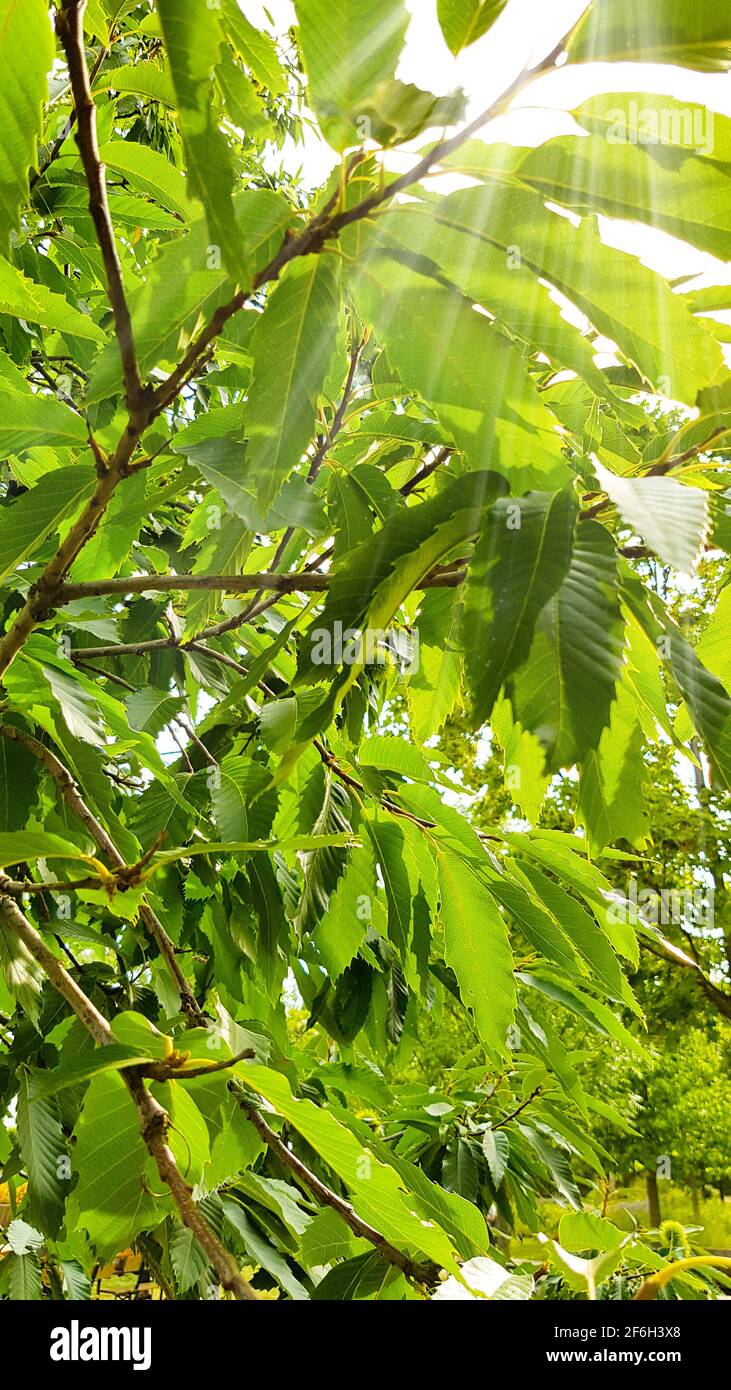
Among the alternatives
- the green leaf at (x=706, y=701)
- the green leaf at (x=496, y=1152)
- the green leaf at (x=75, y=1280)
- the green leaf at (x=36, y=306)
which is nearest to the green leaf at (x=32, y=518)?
the green leaf at (x=36, y=306)

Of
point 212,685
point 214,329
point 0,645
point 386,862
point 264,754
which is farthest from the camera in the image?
point 212,685

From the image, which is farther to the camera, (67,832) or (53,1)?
(67,832)

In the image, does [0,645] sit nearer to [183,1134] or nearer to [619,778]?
[183,1134]

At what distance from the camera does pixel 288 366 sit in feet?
1.94

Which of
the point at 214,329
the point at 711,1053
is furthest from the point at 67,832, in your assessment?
the point at 711,1053

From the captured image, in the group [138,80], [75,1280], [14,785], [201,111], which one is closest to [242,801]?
[14,785]

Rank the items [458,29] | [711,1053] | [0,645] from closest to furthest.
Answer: [458,29] < [0,645] < [711,1053]

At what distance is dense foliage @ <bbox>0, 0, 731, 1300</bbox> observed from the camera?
48cm

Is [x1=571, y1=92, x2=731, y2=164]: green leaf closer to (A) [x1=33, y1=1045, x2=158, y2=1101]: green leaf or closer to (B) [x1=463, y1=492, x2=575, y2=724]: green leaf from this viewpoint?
(B) [x1=463, y1=492, x2=575, y2=724]: green leaf

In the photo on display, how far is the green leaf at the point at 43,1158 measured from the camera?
124 centimetres

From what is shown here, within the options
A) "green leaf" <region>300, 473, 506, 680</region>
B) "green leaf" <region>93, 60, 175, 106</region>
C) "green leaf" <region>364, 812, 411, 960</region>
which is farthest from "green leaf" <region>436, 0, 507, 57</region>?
"green leaf" <region>93, 60, 175, 106</region>

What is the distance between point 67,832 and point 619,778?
2.56 feet

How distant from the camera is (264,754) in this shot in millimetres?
1396
